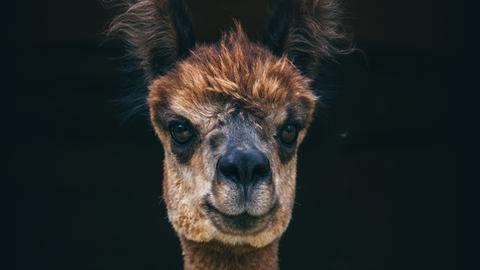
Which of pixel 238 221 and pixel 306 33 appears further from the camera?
pixel 306 33

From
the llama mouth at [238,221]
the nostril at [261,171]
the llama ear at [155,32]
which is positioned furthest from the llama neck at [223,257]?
the llama ear at [155,32]

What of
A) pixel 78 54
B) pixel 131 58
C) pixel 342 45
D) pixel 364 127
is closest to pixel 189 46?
pixel 131 58

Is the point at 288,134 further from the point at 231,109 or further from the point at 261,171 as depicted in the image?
the point at 261,171

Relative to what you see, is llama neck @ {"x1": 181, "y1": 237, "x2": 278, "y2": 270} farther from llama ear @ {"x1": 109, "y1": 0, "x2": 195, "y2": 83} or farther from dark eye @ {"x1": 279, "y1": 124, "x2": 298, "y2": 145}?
llama ear @ {"x1": 109, "y1": 0, "x2": 195, "y2": 83}

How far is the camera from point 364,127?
6.35 meters

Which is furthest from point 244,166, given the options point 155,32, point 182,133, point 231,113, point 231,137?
point 155,32

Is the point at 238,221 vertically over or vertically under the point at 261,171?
under

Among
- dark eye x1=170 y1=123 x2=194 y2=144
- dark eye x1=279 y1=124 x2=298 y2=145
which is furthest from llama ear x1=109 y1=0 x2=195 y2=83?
dark eye x1=279 y1=124 x2=298 y2=145

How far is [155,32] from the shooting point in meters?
4.64

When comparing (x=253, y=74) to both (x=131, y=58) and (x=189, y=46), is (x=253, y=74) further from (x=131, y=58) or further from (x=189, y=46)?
(x=131, y=58)

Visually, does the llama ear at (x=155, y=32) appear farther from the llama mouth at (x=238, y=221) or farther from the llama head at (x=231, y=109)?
the llama mouth at (x=238, y=221)

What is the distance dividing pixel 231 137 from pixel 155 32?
0.90 metres

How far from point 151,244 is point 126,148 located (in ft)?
2.62

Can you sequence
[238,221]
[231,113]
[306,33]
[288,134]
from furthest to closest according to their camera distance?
[306,33] < [288,134] < [231,113] < [238,221]
